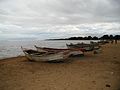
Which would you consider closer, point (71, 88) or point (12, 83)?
point (71, 88)

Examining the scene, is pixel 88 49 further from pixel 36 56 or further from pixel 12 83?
pixel 12 83

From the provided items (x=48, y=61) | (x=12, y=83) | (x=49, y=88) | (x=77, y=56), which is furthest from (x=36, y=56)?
(x=49, y=88)

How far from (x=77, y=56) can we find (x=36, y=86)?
47.1ft

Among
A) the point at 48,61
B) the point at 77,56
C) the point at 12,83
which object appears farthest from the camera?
the point at 77,56

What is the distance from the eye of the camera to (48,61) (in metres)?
18.0

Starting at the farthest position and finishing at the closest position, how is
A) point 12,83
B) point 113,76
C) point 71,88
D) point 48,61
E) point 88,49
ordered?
point 88,49 → point 48,61 → point 113,76 → point 12,83 → point 71,88

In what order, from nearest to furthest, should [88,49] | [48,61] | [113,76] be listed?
1. [113,76]
2. [48,61]
3. [88,49]

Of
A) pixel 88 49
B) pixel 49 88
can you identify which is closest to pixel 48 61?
pixel 49 88

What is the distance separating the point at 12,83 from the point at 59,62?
8505 millimetres

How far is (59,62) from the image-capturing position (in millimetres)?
18141

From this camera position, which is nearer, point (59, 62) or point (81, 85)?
point (81, 85)

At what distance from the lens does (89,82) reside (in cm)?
995

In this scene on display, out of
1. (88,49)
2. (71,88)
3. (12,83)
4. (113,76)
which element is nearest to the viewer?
(71,88)

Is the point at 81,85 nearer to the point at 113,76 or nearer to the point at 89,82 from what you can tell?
the point at 89,82
